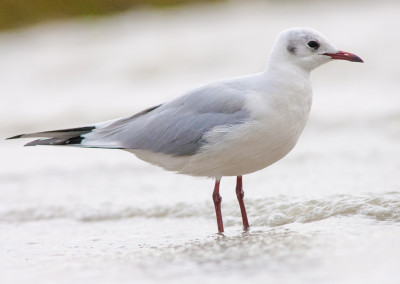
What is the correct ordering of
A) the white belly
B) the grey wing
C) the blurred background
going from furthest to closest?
the grey wing
the white belly
the blurred background

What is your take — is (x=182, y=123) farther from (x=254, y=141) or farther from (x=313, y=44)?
(x=313, y=44)

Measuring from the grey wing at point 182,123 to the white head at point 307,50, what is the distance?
40 cm

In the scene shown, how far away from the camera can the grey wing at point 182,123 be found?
4773 mm

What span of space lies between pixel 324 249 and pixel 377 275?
559mm

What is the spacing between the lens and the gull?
183 inches

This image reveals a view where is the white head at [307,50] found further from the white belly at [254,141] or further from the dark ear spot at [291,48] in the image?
the white belly at [254,141]

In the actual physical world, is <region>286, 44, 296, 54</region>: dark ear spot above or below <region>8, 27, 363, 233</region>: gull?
above

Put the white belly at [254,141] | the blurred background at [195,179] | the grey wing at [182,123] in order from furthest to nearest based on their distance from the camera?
the grey wing at [182,123]
the white belly at [254,141]
the blurred background at [195,179]

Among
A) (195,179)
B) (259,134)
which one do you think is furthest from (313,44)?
(195,179)

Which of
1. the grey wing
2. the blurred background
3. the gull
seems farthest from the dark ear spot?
the blurred background

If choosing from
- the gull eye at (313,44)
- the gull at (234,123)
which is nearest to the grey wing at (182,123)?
the gull at (234,123)

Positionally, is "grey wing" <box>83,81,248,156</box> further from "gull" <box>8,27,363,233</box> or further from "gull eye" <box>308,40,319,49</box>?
"gull eye" <box>308,40,319,49</box>

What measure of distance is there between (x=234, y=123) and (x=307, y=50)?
0.66 meters

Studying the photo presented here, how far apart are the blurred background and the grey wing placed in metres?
0.60
